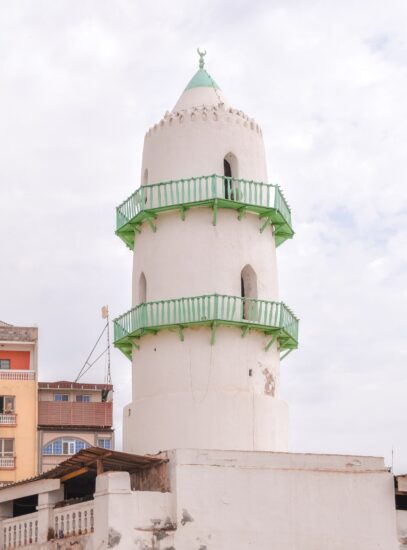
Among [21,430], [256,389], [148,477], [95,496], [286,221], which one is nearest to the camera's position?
[95,496]

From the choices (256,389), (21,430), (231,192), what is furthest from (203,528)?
(21,430)

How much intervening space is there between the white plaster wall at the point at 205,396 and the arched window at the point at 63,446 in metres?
29.3

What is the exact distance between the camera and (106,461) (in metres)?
25.0

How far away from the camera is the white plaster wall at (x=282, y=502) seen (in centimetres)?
2422

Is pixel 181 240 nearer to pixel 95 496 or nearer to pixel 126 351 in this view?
pixel 126 351

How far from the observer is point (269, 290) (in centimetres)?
2958

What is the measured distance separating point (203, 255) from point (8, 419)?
1202 inches

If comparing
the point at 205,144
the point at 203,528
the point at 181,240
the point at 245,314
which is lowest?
the point at 203,528

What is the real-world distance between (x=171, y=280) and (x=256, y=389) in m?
3.73

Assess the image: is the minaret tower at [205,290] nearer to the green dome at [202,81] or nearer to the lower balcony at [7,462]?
the green dome at [202,81]

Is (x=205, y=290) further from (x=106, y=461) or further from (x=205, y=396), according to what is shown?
(x=106, y=461)

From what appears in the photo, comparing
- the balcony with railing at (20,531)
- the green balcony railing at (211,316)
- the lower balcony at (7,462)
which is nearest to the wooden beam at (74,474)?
the balcony with railing at (20,531)

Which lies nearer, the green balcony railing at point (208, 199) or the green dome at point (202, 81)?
the green balcony railing at point (208, 199)

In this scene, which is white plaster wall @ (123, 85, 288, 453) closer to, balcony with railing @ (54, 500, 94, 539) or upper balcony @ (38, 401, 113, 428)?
balcony with railing @ (54, 500, 94, 539)
